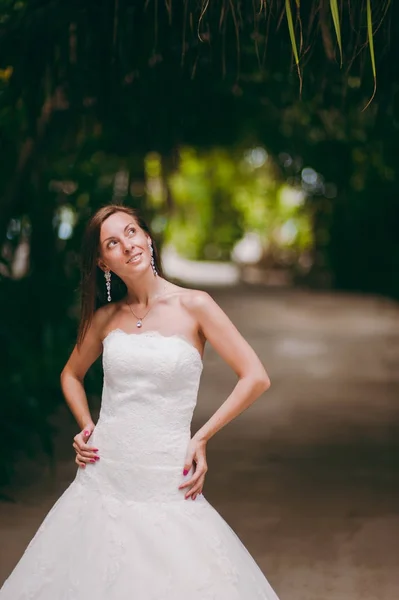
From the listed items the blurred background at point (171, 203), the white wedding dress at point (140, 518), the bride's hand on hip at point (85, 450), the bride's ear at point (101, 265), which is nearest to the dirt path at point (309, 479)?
the blurred background at point (171, 203)

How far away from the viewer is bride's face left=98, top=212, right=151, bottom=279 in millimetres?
2973

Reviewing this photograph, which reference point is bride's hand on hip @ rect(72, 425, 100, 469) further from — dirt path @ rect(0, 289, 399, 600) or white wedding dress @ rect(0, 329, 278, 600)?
dirt path @ rect(0, 289, 399, 600)

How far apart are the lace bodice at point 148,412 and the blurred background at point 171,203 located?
3.63 feet

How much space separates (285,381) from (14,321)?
374 cm

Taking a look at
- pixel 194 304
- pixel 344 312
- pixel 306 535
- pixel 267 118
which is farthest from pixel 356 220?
pixel 194 304

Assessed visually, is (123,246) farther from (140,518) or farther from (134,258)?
(140,518)

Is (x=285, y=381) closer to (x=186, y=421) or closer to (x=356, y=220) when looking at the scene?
(x=186, y=421)

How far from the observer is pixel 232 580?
288 centimetres

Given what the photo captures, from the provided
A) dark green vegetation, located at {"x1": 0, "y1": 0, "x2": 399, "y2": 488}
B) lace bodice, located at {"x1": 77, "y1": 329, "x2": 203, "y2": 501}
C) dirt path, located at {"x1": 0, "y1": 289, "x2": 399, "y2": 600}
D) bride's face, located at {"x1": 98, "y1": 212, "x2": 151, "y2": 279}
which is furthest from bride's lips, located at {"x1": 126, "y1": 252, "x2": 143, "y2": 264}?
dirt path, located at {"x1": 0, "y1": 289, "x2": 399, "y2": 600}

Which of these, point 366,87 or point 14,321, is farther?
point 14,321

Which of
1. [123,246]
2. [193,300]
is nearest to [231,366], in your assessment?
[193,300]

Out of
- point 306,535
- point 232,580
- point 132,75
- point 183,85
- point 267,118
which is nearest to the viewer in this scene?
point 232,580

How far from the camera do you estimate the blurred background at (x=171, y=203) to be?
4902 millimetres

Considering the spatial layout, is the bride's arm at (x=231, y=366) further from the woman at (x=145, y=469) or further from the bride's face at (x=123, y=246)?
the bride's face at (x=123, y=246)
